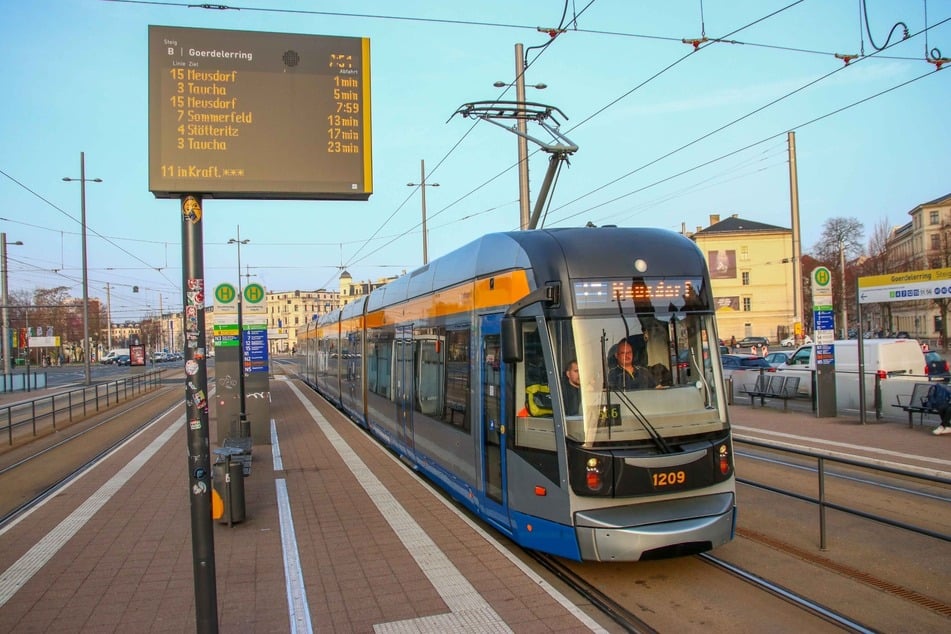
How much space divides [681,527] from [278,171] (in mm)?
4164

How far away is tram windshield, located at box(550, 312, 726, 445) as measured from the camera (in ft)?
19.1

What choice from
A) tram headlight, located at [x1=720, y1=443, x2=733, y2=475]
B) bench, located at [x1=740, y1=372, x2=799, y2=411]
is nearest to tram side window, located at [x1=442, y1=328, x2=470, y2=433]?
tram headlight, located at [x1=720, y1=443, x2=733, y2=475]

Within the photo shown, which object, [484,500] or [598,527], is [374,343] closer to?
[484,500]

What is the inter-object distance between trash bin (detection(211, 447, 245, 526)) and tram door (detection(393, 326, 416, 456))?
2.98 m

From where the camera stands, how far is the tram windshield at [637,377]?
5.84 metres

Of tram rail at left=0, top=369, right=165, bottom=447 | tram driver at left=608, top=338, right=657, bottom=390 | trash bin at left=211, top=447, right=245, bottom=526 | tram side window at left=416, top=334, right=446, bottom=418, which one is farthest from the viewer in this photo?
tram rail at left=0, top=369, right=165, bottom=447

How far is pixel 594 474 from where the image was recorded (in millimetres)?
5684

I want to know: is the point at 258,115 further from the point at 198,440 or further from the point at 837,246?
the point at 837,246

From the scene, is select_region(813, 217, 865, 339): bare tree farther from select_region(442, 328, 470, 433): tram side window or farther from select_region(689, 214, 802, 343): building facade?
select_region(442, 328, 470, 433): tram side window

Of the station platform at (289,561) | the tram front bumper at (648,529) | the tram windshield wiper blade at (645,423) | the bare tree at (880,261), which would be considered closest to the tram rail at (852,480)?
the tram front bumper at (648,529)

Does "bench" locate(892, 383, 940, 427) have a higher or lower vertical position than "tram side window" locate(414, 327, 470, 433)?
lower

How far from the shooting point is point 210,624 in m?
4.18

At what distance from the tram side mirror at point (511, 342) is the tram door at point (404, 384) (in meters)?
4.75

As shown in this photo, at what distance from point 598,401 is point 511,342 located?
87 cm
